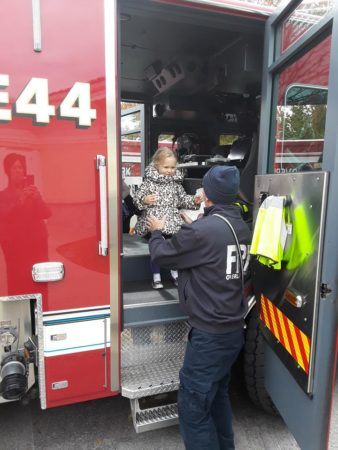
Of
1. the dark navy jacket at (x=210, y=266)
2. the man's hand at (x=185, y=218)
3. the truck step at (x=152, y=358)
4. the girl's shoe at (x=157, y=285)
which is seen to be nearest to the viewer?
the dark navy jacket at (x=210, y=266)

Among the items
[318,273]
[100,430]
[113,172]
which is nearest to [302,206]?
[318,273]

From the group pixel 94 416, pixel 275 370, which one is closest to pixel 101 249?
pixel 275 370

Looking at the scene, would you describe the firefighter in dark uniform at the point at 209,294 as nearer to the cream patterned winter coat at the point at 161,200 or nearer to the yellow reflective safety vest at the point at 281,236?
the yellow reflective safety vest at the point at 281,236

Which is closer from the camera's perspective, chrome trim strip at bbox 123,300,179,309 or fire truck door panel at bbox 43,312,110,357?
fire truck door panel at bbox 43,312,110,357

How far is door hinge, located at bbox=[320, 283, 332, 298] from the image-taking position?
4.66 feet

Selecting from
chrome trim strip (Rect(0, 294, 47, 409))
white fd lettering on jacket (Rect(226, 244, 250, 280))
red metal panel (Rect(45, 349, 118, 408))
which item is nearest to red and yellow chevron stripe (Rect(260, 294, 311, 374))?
white fd lettering on jacket (Rect(226, 244, 250, 280))

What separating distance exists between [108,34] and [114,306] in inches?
52.6

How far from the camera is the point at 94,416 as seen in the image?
2.34 metres

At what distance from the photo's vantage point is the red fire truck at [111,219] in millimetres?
1508

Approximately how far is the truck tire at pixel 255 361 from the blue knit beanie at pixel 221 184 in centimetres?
75

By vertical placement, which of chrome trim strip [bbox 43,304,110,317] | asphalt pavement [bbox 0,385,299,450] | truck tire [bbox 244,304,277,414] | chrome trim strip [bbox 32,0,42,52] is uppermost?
chrome trim strip [bbox 32,0,42,52]

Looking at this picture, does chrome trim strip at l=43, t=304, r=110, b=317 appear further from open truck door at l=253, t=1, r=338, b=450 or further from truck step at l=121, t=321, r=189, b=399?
open truck door at l=253, t=1, r=338, b=450

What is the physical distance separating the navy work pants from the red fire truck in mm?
272

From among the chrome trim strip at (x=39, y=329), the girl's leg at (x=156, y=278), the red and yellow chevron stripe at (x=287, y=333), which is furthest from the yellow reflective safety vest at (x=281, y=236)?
the chrome trim strip at (x=39, y=329)
